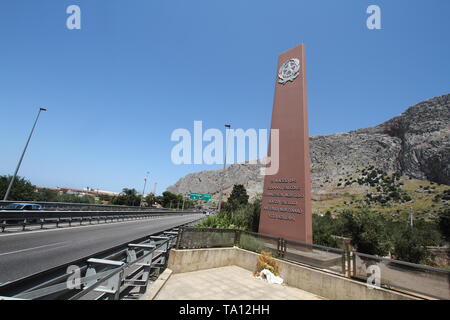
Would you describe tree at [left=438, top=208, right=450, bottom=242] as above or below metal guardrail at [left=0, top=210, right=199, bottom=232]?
below

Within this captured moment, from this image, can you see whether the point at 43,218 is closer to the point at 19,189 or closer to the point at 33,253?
the point at 33,253

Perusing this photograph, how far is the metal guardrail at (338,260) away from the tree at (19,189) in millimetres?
45906

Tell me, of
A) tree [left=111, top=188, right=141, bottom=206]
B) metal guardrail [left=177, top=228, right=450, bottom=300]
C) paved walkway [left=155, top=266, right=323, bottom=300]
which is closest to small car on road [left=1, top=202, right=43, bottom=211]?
metal guardrail [left=177, top=228, right=450, bottom=300]

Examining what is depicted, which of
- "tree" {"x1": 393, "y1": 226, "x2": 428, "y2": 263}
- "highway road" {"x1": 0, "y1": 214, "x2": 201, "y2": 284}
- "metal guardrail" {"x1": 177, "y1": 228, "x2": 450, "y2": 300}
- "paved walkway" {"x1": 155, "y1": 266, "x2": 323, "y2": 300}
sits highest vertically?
"metal guardrail" {"x1": 177, "y1": 228, "x2": 450, "y2": 300}

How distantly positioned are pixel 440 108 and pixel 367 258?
413 ft

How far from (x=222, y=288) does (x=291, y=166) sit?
867 centimetres

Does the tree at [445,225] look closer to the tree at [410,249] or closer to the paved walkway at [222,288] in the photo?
the tree at [410,249]

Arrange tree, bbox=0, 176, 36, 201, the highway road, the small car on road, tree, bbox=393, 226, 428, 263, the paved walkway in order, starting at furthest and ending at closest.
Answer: tree, bbox=0, 176, 36, 201 → the small car on road → tree, bbox=393, 226, 428, 263 → the highway road → the paved walkway

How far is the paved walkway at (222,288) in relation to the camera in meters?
6.03

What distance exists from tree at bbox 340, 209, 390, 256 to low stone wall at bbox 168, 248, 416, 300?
30.2 ft

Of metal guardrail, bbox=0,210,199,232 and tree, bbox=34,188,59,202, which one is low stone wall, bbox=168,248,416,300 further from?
tree, bbox=34,188,59,202

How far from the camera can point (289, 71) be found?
15617 mm

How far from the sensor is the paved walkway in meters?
6.03

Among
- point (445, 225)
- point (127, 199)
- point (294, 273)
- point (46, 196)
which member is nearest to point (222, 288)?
point (294, 273)
